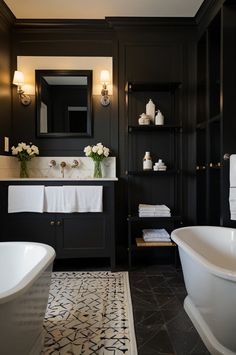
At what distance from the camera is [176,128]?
3131mm

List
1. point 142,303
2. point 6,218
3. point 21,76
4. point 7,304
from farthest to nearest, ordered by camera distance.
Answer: point 21,76
point 6,218
point 142,303
point 7,304

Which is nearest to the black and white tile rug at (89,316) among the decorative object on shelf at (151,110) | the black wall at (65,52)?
the black wall at (65,52)

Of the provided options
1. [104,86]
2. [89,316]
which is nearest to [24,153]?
[104,86]

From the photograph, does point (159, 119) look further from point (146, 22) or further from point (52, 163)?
point (52, 163)

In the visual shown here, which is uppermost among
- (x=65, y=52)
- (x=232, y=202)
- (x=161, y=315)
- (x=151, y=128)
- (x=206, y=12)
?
(x=206, y=12)

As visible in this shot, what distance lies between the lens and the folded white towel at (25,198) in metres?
2.71

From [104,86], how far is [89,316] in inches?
90.4

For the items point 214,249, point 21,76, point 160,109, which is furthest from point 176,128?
point 21,76

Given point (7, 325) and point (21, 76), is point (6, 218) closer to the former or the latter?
A: point (21, 76)

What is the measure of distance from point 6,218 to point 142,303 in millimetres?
1521

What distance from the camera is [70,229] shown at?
2.79 metres

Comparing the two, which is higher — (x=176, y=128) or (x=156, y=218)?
(x=176, y=128)

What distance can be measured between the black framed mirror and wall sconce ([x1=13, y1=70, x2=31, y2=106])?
0.40 ft

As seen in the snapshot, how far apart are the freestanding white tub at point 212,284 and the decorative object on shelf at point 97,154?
1.22 meters
